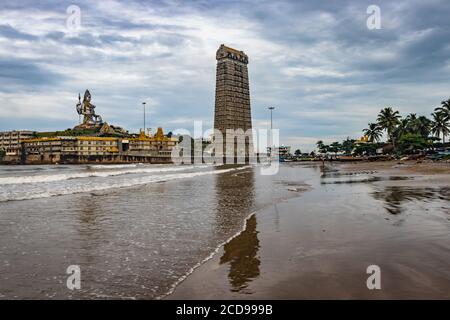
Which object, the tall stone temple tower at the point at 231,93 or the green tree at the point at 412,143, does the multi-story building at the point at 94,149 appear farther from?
the green tree at the point at 412,143

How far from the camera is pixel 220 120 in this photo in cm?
15675

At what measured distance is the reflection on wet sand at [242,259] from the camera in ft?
17.2

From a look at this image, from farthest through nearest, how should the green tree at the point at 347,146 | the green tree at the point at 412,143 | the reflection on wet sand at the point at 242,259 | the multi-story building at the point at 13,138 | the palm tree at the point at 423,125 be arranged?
the multi-story building at the point at 13,138
the green tree at the point at 347,146
the palm tree at the point at 423,125
the green tree at the point at 412,143
the reflection on wet sand at the point at 242,259

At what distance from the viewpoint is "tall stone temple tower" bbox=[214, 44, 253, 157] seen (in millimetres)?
155875

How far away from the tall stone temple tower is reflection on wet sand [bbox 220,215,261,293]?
148 metres

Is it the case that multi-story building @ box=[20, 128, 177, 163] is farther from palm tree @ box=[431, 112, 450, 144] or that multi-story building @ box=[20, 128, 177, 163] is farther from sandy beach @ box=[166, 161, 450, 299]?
sandy beach @ box=[166, 161, 450, 299]

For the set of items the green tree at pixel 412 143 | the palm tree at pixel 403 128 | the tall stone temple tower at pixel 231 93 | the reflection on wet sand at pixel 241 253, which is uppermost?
the tall stone temple tower at pixel 231 93

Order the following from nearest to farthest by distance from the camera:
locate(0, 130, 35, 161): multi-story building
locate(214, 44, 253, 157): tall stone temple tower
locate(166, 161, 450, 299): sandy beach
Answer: locate(166, 161, 450, 299): sandy beach, locate(214, 44, 253, 157): tall stone temple tower, locate(0, 130, 35, 161): multi-story building

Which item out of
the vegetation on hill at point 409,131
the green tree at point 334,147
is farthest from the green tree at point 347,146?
the vegetation on hill at point 409,131

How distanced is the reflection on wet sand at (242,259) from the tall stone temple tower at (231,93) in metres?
148

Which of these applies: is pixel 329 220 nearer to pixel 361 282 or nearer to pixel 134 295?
pixel 361 282

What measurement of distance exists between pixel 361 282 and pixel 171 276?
2.83 meters

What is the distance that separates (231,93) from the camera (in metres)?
157

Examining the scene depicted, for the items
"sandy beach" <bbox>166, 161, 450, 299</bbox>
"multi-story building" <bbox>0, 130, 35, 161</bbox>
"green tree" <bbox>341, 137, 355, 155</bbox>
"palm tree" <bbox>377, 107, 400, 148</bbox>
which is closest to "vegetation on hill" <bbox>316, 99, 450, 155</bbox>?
"palm tree" <bbox>377, 107, 400, 148</bbox>
